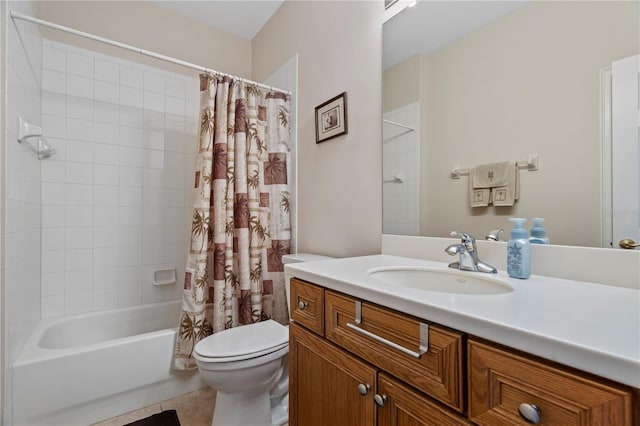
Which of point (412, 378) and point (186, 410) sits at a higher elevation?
Answer: point (412, 378)

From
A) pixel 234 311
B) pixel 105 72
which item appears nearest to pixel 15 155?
pixel 105 72

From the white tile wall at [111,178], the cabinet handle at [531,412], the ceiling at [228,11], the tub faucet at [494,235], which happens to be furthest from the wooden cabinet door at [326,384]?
the ceiling at [228,11]

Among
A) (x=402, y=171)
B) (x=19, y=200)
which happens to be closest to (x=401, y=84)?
(x=402, y=171)

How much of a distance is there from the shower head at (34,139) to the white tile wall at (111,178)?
0.11 meters

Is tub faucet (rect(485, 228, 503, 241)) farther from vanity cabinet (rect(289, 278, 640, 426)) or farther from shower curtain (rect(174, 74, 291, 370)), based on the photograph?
shower curtain (rect(174, 74, 291, 370))

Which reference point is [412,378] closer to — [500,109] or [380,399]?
[380,399]

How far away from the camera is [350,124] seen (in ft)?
5.16

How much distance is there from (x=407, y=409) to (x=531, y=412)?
27 cm

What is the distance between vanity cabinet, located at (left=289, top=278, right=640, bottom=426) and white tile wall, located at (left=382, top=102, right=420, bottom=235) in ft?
1.84

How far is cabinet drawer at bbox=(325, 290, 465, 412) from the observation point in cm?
57

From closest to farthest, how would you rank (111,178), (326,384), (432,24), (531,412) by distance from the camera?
1. (531,412)
2. (326,384)
3. (432,24)
4. (111,178)

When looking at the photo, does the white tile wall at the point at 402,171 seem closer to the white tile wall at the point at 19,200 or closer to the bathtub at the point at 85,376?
the bathtub at the point at 85,376

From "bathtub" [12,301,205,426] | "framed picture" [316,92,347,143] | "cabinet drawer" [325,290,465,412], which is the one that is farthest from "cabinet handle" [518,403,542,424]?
"bathtub" [12,301,205,426]

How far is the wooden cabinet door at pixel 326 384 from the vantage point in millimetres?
753
